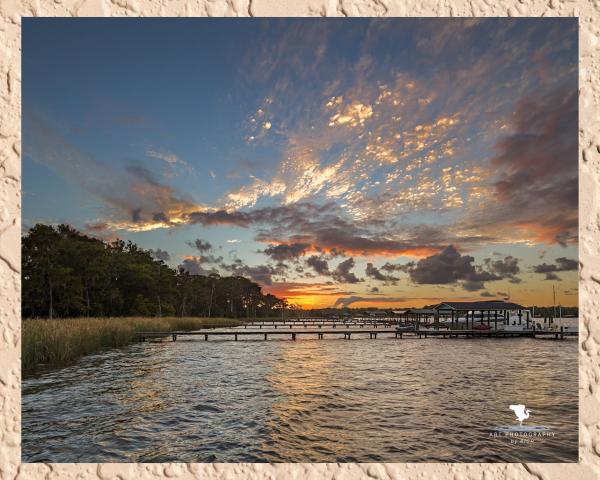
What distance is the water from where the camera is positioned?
5.64 metres

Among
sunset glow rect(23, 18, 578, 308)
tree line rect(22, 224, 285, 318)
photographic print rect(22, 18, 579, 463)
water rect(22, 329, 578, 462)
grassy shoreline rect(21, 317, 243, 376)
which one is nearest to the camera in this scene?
sunset glow rect(23, 18, 578, 308)

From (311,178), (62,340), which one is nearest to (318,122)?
(311,178)

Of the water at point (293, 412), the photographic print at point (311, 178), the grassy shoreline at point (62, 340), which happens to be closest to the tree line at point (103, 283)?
the grassy shoreline at point (62, 340)

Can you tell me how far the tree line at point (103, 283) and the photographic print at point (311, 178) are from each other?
1316 cm

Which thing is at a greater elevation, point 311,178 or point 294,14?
point 294,14

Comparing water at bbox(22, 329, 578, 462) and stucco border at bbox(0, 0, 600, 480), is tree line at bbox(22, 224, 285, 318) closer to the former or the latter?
water at bbox(22, 329, 578, 462)

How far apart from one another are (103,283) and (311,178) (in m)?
26.7

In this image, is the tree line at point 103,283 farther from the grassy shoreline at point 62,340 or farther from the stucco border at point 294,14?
the stucco border at point 294,14

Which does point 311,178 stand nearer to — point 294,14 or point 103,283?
point 294,14

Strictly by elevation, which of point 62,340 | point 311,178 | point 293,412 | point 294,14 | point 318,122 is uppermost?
point 318,122

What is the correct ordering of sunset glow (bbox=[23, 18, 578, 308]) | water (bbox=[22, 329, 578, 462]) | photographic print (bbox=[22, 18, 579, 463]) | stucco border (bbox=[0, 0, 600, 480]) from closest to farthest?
1. stucco border (bbox=[0, 0, 600, 480])
2. sunset glow (bbox=[23, 18, 578, 308])
3. photographic print (bbox=[22, 18, 579, 463])
4. water (bbox=[22, 329, 578, 462])

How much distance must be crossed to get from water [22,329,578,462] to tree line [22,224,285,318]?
1245 cm

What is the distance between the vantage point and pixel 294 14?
3514 mm

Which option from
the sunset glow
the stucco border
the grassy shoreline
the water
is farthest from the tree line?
the stucco border
